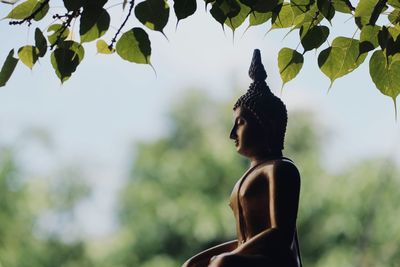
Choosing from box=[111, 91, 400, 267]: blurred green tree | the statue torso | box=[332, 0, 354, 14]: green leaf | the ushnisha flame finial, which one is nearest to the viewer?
box=[332, 0, 354, 14]: green leaf

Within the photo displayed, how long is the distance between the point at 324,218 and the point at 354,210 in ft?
0.94

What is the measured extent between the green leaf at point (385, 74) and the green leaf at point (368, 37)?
26 millimetres

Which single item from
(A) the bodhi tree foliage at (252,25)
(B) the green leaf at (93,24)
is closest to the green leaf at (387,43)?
(A) the bodhi tree foliage at (252,25)

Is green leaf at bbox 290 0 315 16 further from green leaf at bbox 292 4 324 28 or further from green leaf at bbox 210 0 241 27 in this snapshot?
green leaf at bbox 210 0 241 27

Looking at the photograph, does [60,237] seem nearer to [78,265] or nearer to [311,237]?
[78,265]

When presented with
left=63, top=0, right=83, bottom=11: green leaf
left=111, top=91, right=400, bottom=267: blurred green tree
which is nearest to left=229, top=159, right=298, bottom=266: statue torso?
left=63, top=0, right=83, bottom=11: green leaf

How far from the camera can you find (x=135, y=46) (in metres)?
1.18

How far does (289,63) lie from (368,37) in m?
0.13

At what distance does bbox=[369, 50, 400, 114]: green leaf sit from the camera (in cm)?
124

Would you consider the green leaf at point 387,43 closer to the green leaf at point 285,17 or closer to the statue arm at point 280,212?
the green leaf at point 285,17

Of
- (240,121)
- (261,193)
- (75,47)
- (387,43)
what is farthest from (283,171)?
(75,47)

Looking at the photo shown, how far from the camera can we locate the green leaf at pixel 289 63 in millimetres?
1267

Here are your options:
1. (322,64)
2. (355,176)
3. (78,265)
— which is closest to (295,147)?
(355,176)

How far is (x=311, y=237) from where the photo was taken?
23.7ft
